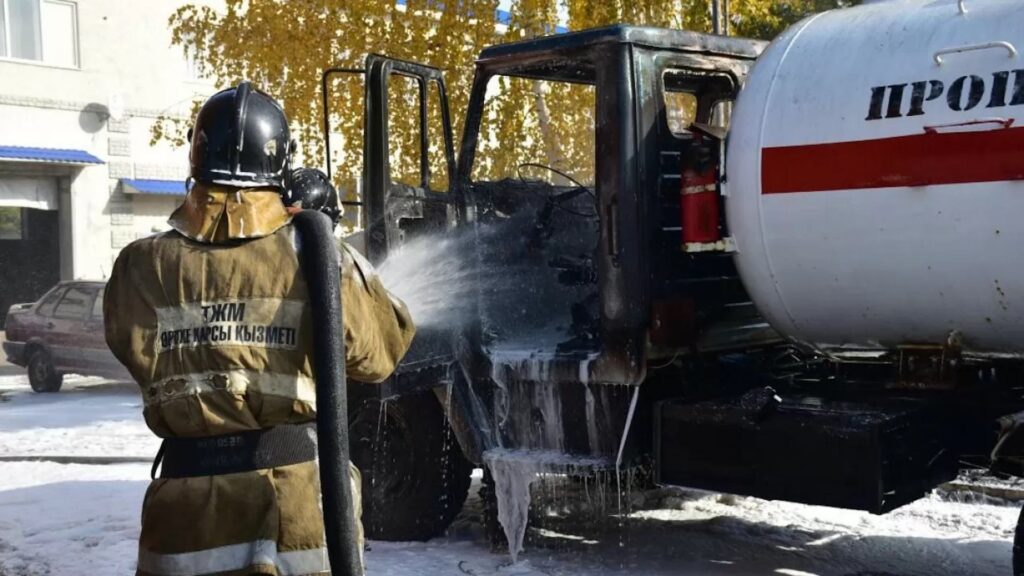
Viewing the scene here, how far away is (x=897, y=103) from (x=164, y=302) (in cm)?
324

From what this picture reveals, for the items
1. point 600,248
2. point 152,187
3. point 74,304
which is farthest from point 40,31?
point 600,248

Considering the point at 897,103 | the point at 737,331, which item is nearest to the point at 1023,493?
the point at 737,331

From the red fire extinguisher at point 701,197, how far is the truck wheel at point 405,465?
1.91 m

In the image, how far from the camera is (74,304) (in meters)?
16.4

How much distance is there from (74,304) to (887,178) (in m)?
13.4

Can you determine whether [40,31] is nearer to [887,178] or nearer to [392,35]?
[392,35]

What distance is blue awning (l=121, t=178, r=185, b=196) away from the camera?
23.4m

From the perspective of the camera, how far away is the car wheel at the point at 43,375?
16.6 meters

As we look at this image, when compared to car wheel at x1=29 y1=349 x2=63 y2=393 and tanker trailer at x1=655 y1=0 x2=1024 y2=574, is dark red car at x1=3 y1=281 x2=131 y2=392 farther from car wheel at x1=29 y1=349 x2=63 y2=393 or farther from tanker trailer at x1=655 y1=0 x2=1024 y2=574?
tanker trailer at x1=655 y1=0 x2=1024 y2=574

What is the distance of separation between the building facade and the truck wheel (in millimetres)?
16797

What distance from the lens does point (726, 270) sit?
6.40m

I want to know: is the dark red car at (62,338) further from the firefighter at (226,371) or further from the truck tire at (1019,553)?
the firefighter at (226,371)

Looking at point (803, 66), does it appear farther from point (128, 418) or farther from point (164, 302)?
point (128, 418)

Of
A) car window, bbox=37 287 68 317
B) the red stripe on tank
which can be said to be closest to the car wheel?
car window, bbox=37 287 68 317
